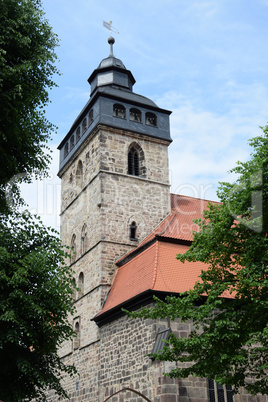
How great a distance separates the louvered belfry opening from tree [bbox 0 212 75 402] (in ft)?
32.6

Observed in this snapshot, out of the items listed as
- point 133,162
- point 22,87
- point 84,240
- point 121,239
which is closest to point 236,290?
point 22,87

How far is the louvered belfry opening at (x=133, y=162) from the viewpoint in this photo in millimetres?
22359

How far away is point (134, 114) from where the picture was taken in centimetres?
2348

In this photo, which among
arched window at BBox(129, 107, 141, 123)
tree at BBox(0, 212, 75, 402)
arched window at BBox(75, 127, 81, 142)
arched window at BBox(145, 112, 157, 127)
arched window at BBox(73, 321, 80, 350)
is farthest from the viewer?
arched window at BBox(75, 127, 81, 142)

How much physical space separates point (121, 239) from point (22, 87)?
9.75 metres

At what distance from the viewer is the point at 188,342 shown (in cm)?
1031

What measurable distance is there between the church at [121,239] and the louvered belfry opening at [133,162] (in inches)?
1.9

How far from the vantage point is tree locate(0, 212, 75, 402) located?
37.1 feet

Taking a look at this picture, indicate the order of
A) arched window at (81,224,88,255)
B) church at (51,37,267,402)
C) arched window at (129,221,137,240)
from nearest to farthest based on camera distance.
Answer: church at (51,37,267,402), arched window at (129,221,137,240), arched window at (81,224,88,255)

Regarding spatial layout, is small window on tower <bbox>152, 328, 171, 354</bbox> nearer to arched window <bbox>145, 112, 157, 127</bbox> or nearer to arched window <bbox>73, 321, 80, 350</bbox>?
arched window <bbox>73, 321, 80, 350</bbox>

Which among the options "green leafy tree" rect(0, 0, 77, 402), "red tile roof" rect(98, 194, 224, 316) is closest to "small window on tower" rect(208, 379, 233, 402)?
"red tile roof" rect(98, 194, 224, 316)

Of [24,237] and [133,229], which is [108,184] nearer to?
[133,229]

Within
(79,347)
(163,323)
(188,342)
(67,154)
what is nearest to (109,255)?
(79,347)

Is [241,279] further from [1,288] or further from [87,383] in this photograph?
[87,383]
